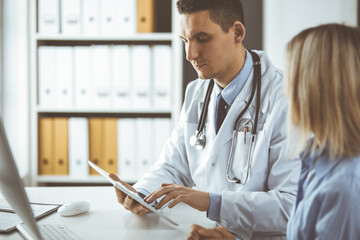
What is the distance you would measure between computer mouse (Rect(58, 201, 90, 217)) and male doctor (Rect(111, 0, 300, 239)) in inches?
4.4

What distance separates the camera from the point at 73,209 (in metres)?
1.20

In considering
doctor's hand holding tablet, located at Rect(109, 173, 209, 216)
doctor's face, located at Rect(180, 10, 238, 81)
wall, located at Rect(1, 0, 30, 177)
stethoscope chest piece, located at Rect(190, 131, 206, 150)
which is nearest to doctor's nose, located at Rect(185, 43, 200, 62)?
doctor's face, located at Rect(180, 10, 238, 81)

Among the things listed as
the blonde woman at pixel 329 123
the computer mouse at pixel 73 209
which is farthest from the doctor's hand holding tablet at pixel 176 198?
the blonde woman at pixel 329 123

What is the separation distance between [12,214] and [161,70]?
1.31 meters

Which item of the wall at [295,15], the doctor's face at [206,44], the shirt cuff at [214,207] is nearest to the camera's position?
the shirt cuff at [214,207]

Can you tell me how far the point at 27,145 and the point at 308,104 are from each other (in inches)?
75.5

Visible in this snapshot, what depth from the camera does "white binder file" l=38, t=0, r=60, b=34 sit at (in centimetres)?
229

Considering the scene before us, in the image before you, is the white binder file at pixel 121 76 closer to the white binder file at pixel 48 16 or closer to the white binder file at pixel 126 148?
the white binder file at pixel 126 148

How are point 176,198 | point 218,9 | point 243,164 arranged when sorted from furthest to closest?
point 218,9 < point 243,164 < point 176,198

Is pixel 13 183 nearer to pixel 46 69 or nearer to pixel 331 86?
pixel 331 86

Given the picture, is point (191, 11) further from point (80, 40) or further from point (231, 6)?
point (80, 40)

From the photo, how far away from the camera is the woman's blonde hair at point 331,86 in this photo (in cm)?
80

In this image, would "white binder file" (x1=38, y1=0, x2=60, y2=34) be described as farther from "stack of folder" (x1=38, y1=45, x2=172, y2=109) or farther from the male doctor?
the male doctor

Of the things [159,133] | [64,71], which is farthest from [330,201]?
[64,71]
